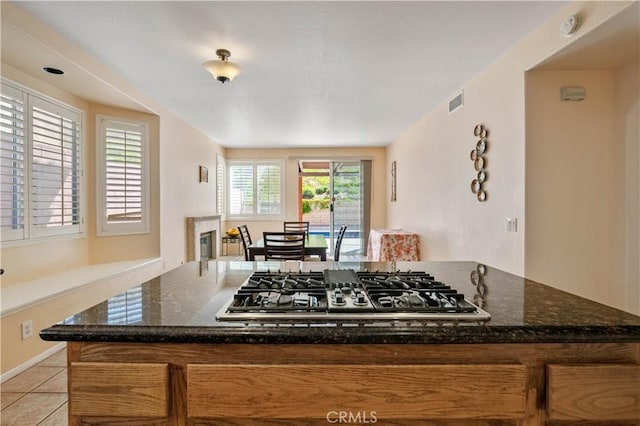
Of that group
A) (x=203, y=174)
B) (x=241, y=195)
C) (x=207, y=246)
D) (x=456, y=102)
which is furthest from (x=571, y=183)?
(x=241, y=195)

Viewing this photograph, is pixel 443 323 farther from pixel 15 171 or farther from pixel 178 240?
pixel 178 240

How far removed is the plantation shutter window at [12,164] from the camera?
8.18 feet

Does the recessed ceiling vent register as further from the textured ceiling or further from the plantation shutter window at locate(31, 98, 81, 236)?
the plantation shutter window at locate(31, 98, 81, 236)

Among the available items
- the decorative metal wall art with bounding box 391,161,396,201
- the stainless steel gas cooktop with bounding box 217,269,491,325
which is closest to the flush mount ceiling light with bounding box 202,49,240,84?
the stainless steel gas cooktop with bounding box 217,269,491,325

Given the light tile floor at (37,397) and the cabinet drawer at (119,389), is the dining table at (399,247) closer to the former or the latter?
the light tile floor at (37,397)

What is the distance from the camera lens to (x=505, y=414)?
→ 0.81 meters

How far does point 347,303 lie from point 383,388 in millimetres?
238

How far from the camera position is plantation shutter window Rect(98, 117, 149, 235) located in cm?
358

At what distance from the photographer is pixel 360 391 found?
2.68ft

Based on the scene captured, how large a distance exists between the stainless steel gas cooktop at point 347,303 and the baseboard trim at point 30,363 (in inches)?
89.2

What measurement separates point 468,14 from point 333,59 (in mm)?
1070

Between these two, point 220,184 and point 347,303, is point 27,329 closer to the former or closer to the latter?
point 347,303

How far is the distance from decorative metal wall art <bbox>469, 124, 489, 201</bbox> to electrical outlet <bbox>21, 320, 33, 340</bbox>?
3.81 m

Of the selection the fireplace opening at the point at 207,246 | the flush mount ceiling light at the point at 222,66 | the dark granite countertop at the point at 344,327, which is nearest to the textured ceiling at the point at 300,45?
the flush mount ceiling light at the point at 222,66
